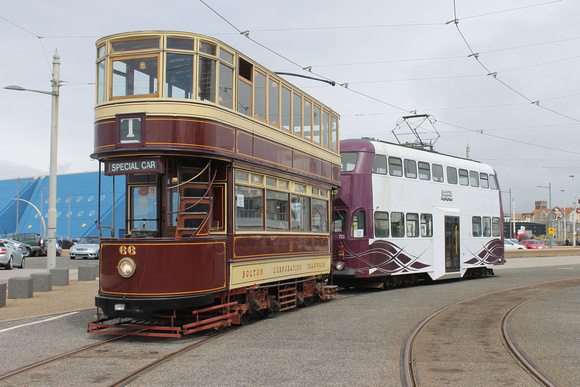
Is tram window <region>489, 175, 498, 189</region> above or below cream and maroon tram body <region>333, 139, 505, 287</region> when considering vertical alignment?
above

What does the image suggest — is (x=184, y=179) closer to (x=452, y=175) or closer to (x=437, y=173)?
(x=437, y=173)

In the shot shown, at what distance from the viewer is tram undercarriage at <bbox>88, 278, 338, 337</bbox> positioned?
29.6 feet

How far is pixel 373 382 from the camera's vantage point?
21.2ft

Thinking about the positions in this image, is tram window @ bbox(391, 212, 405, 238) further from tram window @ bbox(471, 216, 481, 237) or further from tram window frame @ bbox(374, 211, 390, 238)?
tram window @ bbox(471, 216, 481, 237)

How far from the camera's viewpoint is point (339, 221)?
16875 mm

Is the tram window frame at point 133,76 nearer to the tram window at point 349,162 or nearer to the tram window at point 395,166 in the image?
the tram window at point 349,162

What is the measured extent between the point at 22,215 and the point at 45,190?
3659 millimetres

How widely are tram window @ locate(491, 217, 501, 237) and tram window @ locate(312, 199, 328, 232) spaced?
11305mm

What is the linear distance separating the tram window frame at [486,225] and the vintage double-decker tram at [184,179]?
13371 mm

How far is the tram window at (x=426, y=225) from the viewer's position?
740 inches

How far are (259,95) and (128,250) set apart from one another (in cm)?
380

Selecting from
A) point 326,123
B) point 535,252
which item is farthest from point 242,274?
point 535,252

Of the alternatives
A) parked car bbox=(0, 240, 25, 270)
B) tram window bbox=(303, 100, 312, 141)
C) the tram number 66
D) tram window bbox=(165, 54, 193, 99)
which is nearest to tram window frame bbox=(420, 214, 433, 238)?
tram window bbox=(303, 100, 312, 141)

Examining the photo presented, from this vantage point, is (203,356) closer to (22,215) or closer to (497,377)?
(497,377)
